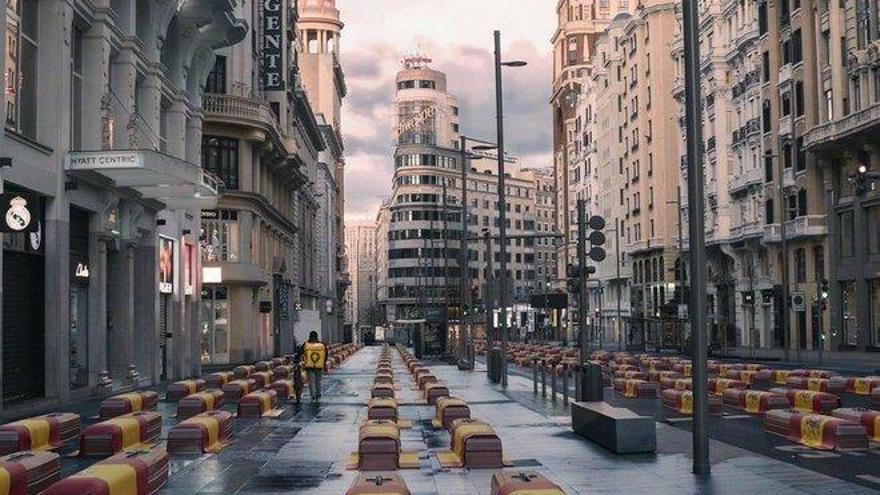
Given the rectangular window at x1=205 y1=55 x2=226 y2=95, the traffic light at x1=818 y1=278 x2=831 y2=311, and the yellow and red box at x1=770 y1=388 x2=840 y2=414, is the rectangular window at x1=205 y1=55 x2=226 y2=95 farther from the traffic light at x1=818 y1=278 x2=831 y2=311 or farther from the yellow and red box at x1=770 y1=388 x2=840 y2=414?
the yellow and red box at x1=770 y1=388 x2=840 y2=414

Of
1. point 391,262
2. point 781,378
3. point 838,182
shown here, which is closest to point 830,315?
point 838,182

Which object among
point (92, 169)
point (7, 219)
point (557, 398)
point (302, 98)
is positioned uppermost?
point (302, 98)

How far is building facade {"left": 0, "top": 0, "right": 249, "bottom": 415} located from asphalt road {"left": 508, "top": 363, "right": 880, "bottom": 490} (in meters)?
13.3

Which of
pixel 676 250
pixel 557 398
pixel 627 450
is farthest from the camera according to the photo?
pixel 676 250

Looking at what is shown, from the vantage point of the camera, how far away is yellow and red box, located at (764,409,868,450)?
1764 cm

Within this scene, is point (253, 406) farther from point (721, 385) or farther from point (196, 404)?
point (721, 385)

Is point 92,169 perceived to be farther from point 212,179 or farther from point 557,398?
point 557,398

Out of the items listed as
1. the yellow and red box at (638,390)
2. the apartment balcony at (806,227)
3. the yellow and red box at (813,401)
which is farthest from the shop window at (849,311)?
the yellow and red box at (813,401)

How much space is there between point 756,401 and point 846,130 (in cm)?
3796

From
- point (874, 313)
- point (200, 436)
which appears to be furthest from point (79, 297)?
point (874, 313)

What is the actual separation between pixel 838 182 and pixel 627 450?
52.0 metres

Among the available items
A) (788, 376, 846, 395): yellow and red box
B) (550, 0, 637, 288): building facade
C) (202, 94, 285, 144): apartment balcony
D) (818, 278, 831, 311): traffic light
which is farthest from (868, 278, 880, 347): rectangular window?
(550, 0, 637, 288): building facade

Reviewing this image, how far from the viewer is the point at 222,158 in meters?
62.5

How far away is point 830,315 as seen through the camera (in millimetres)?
64312
